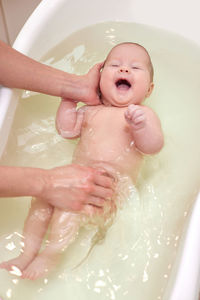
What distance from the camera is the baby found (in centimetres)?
105

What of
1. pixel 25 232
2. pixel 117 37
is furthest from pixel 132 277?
pixel 117 37

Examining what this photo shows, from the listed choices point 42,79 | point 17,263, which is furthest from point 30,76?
point 17,263

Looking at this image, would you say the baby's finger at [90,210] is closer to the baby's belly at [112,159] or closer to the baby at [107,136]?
the baby at [107,136]

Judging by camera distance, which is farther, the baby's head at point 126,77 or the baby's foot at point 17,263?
the baby's head at point 126,77

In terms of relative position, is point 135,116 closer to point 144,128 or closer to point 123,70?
point 144,128

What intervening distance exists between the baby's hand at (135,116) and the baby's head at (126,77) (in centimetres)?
11

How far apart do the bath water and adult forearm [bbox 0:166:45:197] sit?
16cm

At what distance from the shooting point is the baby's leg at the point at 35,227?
1.04 metres

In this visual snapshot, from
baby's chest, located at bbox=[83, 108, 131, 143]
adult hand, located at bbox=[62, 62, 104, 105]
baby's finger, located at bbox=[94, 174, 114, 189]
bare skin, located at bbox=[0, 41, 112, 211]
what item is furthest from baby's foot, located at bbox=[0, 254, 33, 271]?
adult hand, located at bbox=[62, 62, 104, 105]

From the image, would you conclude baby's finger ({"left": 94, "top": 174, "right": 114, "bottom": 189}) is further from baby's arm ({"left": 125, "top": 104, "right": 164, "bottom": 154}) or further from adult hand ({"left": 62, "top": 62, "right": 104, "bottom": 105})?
adult hand ({"left": 62, "top": 62, "right": 104, "bottom": 105})

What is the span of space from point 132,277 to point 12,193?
1.21 feet

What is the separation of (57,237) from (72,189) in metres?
Answer: 0.13

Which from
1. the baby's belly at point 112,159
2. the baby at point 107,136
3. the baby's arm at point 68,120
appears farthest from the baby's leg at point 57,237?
the baby's arm at point 68,120

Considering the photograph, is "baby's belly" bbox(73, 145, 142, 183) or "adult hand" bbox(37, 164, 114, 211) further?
"baby's belly" bbox(73, 145, 142, 183)
